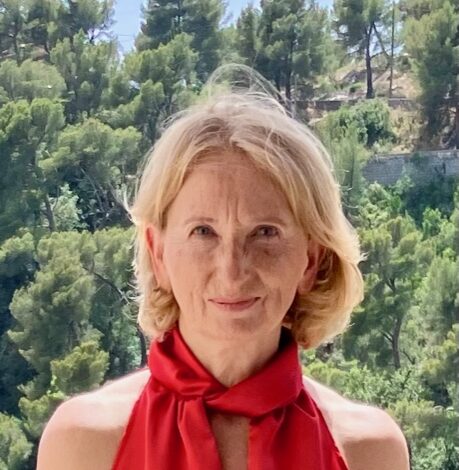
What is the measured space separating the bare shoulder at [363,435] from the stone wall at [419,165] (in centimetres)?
125

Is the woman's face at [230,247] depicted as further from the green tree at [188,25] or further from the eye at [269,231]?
the green tree at [188,25]

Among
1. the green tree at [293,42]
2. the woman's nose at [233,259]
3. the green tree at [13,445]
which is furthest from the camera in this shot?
the green tree at [293,42]

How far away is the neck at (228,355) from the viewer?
84 centimetres

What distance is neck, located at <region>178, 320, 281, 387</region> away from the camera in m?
0.84

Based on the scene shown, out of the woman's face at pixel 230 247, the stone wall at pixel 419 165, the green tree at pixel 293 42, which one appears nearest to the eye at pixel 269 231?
the woman's face at pixel 230 247

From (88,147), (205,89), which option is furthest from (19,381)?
(205,89)

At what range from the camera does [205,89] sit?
3.15 feet

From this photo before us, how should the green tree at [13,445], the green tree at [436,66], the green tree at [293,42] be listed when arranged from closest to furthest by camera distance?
the green tree at [13,445] → the green tree at [293,42] → the green tree at [436,66]

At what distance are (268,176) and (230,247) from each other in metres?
0.07

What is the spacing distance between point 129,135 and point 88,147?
0.16m

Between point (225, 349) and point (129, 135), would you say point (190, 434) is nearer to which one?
point (225, 349)

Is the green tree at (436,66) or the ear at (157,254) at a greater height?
the green tree at (436,66)

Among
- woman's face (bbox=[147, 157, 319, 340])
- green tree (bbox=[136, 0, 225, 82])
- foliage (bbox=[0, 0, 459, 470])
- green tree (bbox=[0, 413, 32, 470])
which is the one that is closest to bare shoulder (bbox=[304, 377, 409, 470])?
woman's face (bbox=[147, 157, 319, 340])

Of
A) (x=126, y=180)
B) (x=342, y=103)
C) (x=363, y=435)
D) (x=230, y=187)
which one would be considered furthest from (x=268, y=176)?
(x=342, y=103)
